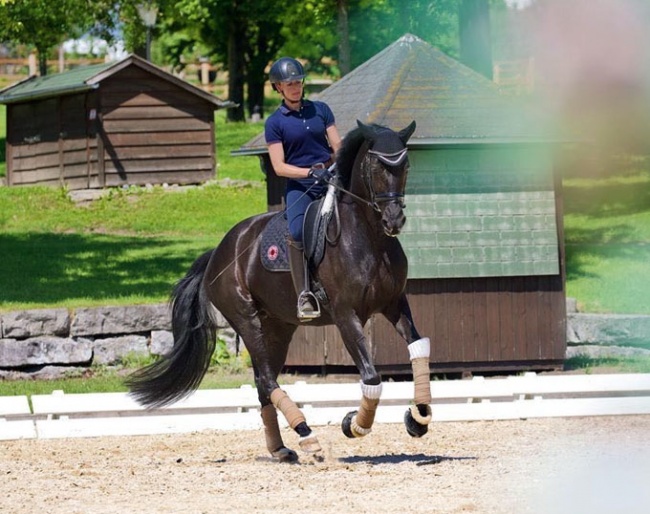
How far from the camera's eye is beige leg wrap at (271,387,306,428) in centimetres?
895

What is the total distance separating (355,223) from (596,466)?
2.30 meters

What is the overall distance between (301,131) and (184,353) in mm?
2303

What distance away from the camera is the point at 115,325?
15.1 m

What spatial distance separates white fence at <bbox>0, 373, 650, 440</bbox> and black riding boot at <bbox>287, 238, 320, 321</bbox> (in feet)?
8.45

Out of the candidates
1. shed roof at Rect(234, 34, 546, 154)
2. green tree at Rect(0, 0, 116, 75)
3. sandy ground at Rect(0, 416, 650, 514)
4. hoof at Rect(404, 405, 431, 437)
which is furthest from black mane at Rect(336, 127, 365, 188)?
green tree at Rect(0, 0, 116, 75)

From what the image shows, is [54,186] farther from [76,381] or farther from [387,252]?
[387,252]

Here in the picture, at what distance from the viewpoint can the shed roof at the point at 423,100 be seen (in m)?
13.6

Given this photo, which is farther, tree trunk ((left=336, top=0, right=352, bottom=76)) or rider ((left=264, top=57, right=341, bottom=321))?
tree trunk ((left=336, top=0, right=352, bottom=76))

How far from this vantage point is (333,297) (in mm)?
8688

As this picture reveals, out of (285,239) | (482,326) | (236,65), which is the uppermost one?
(236,65)

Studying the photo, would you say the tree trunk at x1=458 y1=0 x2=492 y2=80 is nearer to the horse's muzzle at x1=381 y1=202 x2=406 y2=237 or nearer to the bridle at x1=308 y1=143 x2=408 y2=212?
the bridle at x1=308 y1=143 x2=408 y2=212

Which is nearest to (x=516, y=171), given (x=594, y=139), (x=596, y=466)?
(x=596, y=466)

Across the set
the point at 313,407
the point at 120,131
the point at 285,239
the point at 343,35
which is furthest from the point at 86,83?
the point at 285,239

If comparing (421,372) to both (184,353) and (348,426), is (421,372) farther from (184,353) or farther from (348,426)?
(184,353)
